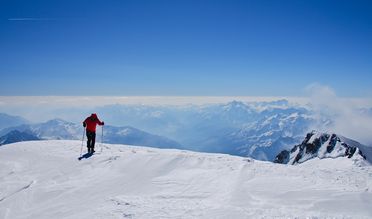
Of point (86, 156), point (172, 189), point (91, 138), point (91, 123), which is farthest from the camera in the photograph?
point (91, 123)

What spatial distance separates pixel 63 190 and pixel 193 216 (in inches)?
256

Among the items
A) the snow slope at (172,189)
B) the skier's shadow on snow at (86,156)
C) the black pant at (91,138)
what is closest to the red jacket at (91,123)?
the black pant at (91,138)

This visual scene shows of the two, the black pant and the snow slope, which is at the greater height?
the black pant

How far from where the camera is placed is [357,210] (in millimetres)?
9555

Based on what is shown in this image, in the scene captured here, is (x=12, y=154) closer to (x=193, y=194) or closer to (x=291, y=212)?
(x=193, y=194)

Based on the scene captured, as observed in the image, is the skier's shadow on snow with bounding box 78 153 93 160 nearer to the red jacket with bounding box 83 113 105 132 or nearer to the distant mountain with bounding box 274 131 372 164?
the red jacket with bounding box 83 113 105 132

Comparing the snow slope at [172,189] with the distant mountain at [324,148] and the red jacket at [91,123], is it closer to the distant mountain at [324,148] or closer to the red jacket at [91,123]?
the red jacket at [91,123]

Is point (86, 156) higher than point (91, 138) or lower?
lower

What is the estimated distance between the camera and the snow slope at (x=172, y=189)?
9953 mm

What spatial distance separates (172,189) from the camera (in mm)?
12641

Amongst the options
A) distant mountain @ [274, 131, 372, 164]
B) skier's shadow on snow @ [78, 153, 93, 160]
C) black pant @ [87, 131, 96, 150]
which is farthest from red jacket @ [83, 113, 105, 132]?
distant mountain @ [274, 131, 372, 164]

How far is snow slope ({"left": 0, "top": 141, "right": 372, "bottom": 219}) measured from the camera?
392 inches

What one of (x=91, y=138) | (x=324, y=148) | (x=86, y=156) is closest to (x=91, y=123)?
(x=91, y=138)

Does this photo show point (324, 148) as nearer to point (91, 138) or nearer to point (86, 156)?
point (91, 138)
